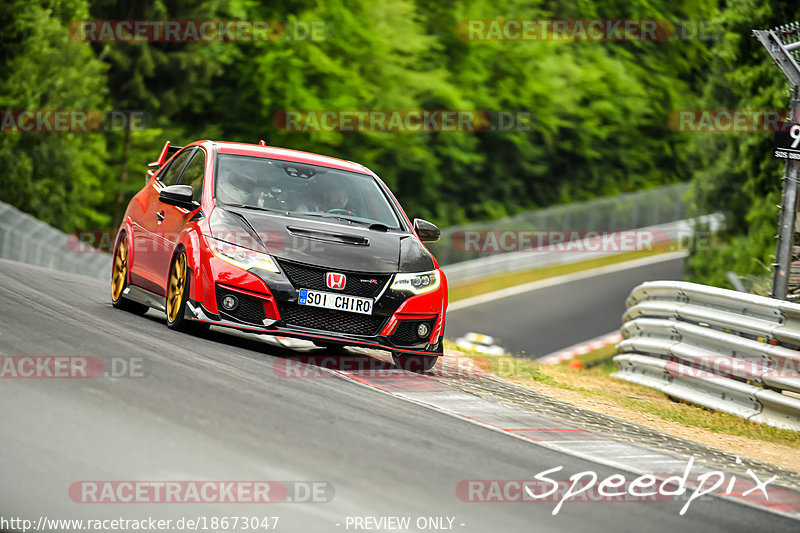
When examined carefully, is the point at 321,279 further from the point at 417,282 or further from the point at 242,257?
the point at 417,282

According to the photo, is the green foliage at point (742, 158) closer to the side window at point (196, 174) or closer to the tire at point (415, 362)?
the tire at point (415, 362)

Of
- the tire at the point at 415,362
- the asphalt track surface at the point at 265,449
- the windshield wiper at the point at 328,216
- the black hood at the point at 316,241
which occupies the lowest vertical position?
the tire at the point at 415,362

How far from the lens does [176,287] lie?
9.50m

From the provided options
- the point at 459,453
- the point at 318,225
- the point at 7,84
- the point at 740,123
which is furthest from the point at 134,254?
the point at 7,84

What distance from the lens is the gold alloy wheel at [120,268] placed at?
36.7 ft

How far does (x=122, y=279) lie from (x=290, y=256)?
10.1ft

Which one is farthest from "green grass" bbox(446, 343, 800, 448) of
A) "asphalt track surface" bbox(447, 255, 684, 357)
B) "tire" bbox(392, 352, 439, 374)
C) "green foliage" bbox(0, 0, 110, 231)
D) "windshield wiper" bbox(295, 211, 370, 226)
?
"green foliage" bbox(0, 0, 110, 231)

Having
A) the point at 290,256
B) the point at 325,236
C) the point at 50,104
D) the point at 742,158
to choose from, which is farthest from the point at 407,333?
the point at 50,104

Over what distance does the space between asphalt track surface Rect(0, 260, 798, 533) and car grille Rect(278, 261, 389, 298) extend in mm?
1008

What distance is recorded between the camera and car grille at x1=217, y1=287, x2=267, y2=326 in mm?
8766

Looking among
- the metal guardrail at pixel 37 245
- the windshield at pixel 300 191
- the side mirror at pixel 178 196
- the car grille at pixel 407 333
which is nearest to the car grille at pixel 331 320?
the car grille at pixel 407 333

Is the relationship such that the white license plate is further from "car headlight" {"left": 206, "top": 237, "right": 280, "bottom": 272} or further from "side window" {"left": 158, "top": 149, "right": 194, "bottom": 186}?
"side window" {"left": 158, "top": 149, "right": 194, "bottom": 186}

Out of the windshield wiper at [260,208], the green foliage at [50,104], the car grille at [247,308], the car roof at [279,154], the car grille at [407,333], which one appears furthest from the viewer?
the green foliage at [50,104]

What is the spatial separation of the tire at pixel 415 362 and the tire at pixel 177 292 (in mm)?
1858
